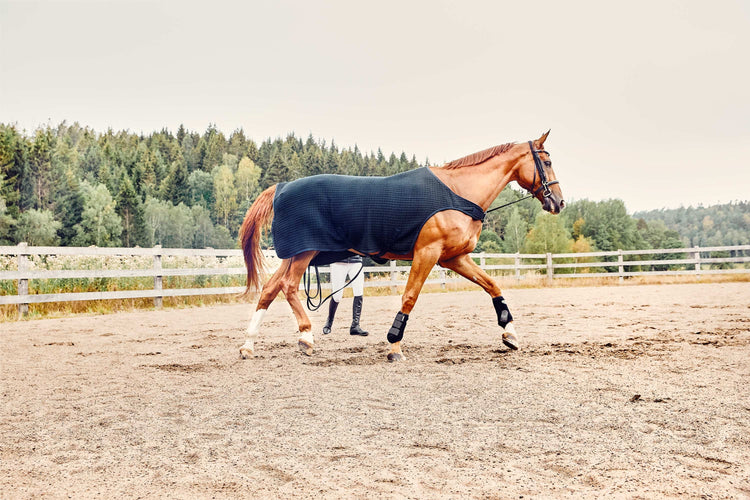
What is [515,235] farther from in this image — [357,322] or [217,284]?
[357,322]

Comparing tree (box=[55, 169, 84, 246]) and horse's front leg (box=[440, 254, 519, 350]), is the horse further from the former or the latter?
tree (box=[55, 169, 84, 246])

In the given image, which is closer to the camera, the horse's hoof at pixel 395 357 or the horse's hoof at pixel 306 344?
the horse's hoof at pixel 395 357

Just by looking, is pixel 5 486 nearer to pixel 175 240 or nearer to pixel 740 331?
pixel 740 331

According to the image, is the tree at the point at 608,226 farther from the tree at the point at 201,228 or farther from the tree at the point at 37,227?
the tree at the point at 37,227

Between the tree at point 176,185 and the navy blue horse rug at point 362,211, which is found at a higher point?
the tree at point 176,185

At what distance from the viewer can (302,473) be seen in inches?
91.4

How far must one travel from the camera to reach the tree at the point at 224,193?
73375mm

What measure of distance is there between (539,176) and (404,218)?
1602 millimetres

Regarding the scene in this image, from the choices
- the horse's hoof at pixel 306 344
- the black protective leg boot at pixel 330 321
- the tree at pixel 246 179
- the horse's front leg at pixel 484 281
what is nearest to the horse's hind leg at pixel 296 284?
the horse's hoof at pixel 306 344

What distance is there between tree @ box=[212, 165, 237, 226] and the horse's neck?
70263 millimetres

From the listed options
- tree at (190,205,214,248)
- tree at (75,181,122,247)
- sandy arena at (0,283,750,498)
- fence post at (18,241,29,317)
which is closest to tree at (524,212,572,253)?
tree at (190,205,214,248)

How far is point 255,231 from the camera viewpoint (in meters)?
6.09

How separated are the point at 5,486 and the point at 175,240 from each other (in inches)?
2658

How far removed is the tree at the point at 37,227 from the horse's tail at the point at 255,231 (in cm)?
5095
